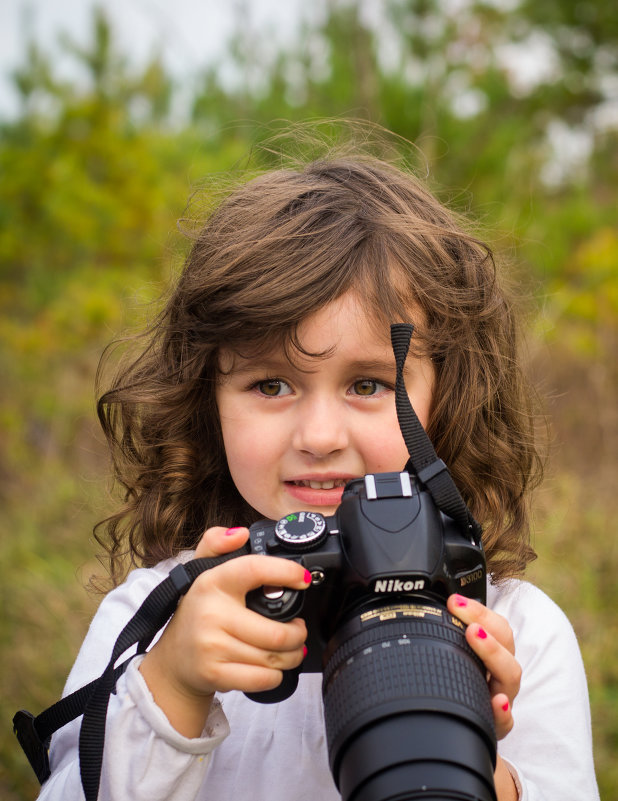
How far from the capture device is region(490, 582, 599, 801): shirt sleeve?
1.16 metres

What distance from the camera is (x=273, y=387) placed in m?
1.33

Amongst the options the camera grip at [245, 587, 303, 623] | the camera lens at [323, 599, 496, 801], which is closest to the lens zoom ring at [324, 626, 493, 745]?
the camera lens at [323, 599, 496, 801]

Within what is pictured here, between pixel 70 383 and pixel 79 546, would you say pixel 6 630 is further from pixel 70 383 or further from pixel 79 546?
pixel 70 383

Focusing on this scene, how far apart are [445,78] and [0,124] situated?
3.52 metres

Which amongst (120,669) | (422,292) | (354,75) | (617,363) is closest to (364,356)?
(422,292)

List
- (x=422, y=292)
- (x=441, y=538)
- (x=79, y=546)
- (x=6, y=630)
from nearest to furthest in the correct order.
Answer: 1. (x=441, y=538)
2. (x=422, y=292)
3. (x=6, y=630)
4. (x=79, y=546)

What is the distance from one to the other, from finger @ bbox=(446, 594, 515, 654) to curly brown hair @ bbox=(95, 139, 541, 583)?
0.43 meters

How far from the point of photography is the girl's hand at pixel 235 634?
3.18 ft

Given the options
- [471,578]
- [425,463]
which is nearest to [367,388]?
[425,463]

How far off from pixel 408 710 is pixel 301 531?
273mm

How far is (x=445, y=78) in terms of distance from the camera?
18.7 feet

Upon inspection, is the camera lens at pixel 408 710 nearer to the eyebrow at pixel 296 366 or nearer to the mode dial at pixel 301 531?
the mode dial at pixel 301 531

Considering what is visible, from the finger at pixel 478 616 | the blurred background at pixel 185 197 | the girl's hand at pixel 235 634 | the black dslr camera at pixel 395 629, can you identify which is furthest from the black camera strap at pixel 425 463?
the blurred background at pixel 185 197

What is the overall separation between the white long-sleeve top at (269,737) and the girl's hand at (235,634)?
100mm
